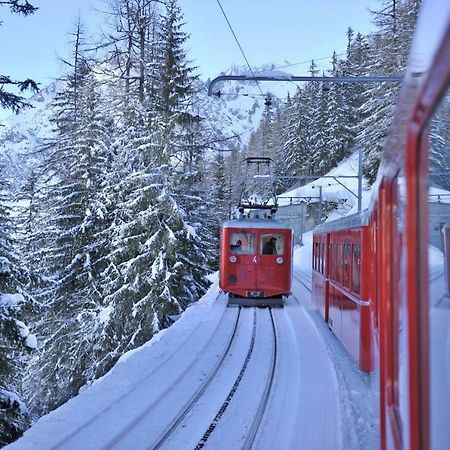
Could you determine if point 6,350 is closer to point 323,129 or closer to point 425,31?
point 425,31

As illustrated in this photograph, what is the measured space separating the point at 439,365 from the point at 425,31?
1054 millimetres

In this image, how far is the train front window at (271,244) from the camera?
53.8ft

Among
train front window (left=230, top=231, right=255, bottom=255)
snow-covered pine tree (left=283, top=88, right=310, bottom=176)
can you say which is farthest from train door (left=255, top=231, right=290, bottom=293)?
snow-covered pine tree (left=283, top=88, right=310, bottom=176)

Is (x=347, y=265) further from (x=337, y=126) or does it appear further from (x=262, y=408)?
(x=337, y=126)

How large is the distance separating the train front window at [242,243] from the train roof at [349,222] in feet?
12.8

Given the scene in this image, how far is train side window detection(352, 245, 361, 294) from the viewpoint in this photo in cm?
804

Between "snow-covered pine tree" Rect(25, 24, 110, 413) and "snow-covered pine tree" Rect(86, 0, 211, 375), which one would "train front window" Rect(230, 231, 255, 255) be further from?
"snow-covered pine tree" Rect(25, 24, 110, 413)

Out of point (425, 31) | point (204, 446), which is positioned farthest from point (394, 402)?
point (204, 446)

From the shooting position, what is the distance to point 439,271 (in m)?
1.93

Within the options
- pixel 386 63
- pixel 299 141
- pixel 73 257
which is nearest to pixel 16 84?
pixel 73 257

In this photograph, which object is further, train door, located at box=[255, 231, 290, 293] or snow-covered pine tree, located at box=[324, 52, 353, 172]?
snow-covered pine tree, located at box=[324, 52, 353, 172]

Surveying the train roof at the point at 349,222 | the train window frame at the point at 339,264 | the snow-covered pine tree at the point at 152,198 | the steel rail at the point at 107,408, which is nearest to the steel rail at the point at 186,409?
the steel rail at the point at 107,408

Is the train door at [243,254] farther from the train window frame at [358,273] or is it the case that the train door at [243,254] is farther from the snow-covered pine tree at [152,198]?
the train window frame at [358,273]

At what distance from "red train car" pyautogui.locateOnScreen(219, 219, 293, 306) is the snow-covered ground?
16.0 feet
